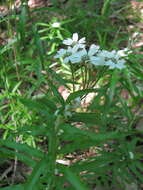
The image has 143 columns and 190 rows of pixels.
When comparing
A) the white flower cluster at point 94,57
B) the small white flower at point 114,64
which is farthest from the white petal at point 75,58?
the small white flower at point 114,64

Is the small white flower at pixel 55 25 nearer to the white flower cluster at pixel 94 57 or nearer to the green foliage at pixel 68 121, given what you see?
the green foliage at pixel 68 121

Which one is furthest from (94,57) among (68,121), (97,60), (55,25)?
(55,25)

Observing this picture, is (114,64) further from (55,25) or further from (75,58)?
(55,25)

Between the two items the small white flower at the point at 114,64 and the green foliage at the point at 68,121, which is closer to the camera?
the green foliage at the point at 68,121

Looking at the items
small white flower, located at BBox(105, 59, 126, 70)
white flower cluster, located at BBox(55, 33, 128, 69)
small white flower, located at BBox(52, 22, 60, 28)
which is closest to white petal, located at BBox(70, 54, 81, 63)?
white flower cluster, located at BBox(55, 33, 128, 69)

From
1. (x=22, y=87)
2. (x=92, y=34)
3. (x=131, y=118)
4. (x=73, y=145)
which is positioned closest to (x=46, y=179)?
(x=73, y=145)

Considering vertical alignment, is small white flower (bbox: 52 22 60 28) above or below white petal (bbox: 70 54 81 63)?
above

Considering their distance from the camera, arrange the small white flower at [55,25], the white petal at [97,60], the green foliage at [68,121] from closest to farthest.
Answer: the green foliage at [68,121] → the white petal at [97,60] → the small white flower at [55,25]

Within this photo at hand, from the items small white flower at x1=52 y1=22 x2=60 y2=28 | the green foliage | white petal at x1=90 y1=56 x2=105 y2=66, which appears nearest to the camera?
the green foliage

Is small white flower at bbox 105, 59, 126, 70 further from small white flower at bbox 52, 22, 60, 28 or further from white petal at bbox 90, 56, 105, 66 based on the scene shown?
small white flower at bbox 52, 22, 60, 28
